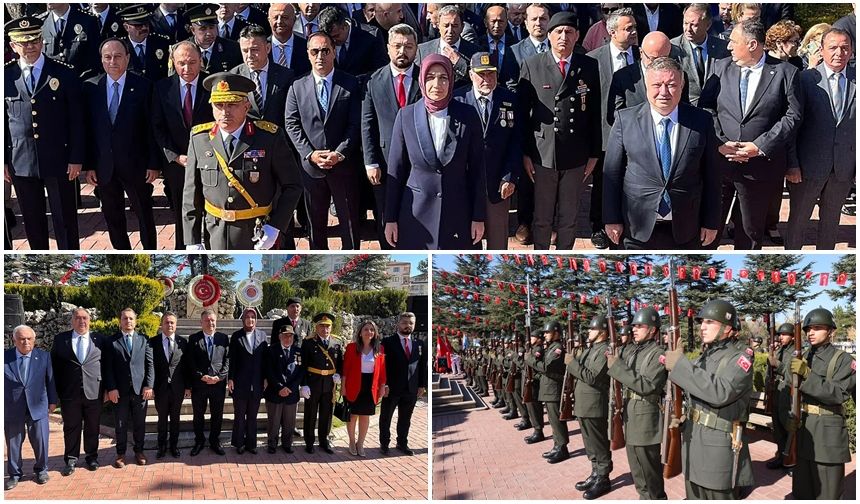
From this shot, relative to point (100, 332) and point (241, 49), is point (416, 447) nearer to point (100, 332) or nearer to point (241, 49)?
point (100, 332)

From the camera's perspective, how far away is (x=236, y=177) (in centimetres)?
580

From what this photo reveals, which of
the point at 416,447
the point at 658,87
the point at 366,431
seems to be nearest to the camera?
the point at 658,87

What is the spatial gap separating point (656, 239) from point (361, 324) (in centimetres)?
215

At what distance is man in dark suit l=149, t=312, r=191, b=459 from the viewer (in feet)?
21.4

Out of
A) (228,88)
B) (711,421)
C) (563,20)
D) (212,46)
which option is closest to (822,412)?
(711,421)

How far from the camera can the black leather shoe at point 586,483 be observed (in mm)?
5641

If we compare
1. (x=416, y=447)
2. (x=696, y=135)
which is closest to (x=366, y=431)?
(x=416, y=447)

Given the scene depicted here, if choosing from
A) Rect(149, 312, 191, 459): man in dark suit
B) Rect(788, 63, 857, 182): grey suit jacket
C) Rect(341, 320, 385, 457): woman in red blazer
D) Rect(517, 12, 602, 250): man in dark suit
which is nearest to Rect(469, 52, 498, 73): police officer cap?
Rect(517, 12, 602, 250): man in dark suit

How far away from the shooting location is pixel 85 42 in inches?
331

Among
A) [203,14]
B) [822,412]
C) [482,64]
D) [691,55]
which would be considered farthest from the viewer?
[203,14]

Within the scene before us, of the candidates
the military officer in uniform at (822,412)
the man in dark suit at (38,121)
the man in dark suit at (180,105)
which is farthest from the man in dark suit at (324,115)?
the military officer in uniform at (822,412)

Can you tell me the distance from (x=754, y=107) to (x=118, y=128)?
4557 millimetres

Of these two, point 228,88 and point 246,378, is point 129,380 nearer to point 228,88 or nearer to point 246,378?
point 246,378

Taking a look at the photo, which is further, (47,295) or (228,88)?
(47,295)
